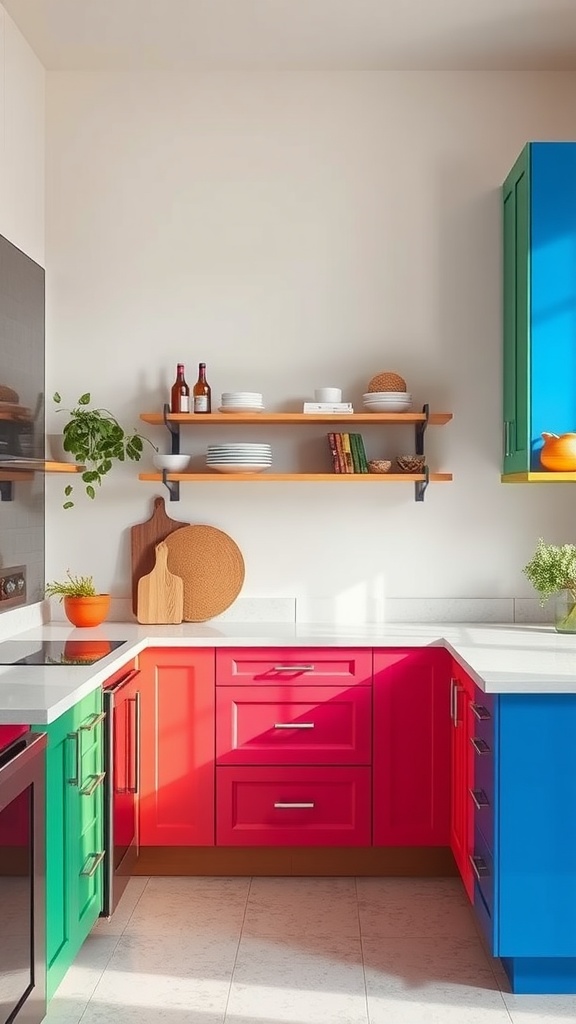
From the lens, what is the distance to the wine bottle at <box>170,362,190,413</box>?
3.78 metres

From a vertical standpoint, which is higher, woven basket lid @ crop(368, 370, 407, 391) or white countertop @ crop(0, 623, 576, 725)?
woven basket lid @ crop(368, 370, 407, 391)

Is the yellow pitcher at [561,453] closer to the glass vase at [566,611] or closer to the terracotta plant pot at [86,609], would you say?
the glass vase at [566,611]

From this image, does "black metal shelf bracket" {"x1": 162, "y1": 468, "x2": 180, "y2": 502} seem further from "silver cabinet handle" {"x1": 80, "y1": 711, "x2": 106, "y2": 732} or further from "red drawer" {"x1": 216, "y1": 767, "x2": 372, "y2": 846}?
"silver cabinet handle" {"x1": 80, "y1": 711, "x2": 106, "y2": 732}

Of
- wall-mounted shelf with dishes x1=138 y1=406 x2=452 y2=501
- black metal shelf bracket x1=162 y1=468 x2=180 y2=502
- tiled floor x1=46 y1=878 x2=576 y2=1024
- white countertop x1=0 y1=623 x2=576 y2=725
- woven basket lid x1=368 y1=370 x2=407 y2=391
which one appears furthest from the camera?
black metal shelf bracket x1=162 y1=468 x2=180 y2=502

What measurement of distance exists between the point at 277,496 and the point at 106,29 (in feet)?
5.70

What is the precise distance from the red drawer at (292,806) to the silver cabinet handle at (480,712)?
65 cm

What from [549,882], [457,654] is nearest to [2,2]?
[457,654]

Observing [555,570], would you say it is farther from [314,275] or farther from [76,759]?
[76,759]

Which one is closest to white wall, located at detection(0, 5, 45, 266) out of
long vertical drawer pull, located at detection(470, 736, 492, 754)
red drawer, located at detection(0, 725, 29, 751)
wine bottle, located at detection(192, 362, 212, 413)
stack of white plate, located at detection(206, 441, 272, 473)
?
wine bottle, located at detection(192, 362, 212, 413)

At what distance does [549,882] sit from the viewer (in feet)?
8.76

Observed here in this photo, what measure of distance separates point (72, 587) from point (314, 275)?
1462mm

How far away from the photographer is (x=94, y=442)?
383cm

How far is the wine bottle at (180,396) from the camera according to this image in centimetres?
378

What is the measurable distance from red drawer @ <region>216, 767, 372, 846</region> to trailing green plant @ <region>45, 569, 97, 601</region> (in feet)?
2.63
